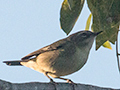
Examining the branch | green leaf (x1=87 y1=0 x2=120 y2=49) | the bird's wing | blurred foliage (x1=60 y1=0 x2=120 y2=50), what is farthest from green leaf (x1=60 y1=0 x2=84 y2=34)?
the bird's wing

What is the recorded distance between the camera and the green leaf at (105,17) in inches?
105

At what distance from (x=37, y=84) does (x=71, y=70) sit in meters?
1.19

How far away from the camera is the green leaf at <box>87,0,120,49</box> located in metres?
2.68

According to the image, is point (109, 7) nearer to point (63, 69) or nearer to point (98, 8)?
point (98, 8)

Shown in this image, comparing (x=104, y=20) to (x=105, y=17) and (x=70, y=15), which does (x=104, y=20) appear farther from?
(x=70, y=15)

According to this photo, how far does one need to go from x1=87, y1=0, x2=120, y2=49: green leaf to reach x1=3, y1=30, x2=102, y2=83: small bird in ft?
3.42

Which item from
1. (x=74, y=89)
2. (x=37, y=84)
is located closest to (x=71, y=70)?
(x=74, y=89)

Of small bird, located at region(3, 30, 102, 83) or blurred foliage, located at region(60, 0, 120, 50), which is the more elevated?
blurred foliage, located at region(60, 0, 120, 50)

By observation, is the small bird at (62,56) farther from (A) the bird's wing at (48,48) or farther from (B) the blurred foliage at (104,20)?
(B) the blurred foliage at (104,20)

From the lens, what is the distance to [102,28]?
8.79 ft

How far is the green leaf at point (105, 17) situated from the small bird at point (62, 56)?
3.42ft

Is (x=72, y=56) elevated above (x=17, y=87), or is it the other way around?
(x=17, y=87)

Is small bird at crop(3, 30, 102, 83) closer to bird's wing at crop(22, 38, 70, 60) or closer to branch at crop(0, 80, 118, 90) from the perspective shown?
bird's wing at crop(22, 38, 70, 60)

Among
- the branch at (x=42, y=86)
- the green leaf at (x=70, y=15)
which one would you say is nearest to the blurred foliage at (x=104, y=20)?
the green leaf at (x=70, y=15)
